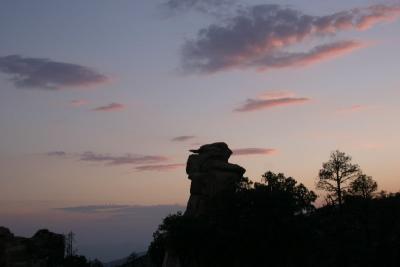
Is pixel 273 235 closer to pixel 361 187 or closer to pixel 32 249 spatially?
pixel 361 187

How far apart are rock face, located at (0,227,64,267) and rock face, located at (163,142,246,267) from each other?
47.1m

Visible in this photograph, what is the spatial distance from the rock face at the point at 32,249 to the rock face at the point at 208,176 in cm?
4707

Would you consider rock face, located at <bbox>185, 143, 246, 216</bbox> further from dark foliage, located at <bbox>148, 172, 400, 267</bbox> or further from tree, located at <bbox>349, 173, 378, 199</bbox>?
tree, located at <bbox>349, 173, 378, 199</bbox>

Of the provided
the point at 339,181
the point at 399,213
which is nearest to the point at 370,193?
the point at 339,181

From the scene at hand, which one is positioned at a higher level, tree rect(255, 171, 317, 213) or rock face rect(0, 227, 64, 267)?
tree rect(255, 171, 317, 213)

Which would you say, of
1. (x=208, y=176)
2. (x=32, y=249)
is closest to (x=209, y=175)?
(x=208, y=176)

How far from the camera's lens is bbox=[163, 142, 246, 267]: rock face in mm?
65506

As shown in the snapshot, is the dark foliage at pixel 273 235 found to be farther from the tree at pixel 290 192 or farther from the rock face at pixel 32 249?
the rock face at pixel 32 249

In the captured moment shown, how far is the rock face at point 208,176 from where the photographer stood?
2579 inches

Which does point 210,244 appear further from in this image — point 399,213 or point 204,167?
point 399,213

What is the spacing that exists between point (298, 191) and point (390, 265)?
13.1m

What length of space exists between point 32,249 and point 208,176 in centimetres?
5734

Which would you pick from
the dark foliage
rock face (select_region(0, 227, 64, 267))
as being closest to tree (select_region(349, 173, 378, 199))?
the dark foliage

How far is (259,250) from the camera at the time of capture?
54.3m
